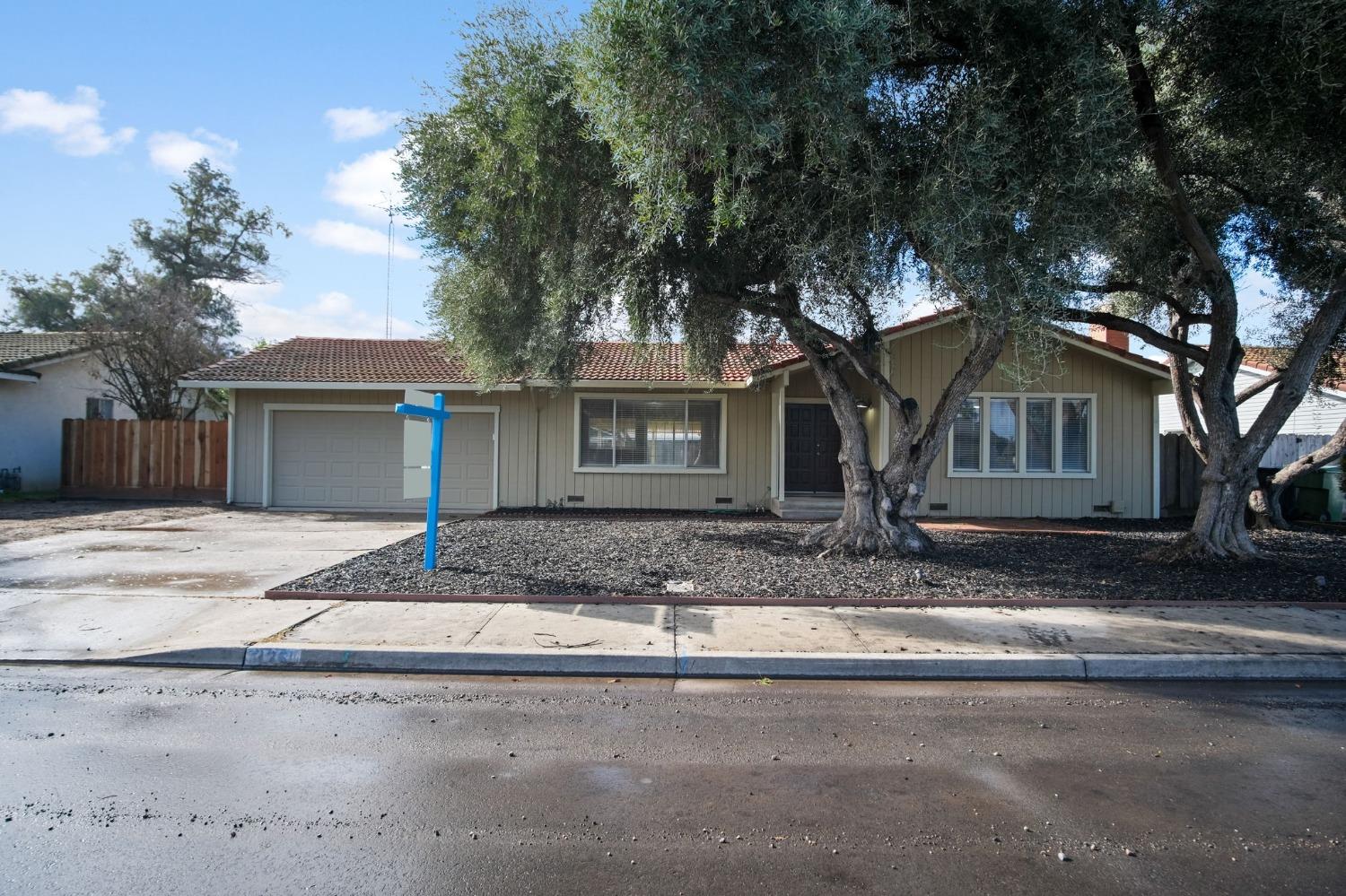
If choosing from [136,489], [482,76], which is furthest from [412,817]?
[136,489]

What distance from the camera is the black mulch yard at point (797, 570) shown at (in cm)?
833

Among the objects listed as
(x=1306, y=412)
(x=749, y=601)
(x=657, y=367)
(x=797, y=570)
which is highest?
(x=657, y=367)

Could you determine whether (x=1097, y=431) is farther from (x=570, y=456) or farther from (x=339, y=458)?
(x=339, y=458)

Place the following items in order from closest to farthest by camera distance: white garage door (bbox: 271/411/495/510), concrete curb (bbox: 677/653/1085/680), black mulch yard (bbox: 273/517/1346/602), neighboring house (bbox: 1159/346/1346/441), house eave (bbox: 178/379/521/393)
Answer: concrete curb (bbox: 677/653/1085/680) < black mulch yard (bbox: 273/517/1346/602) < house eave (bbox: 178/379/521/393) < white garage door (bbox: 271/411/495/510) < neighboring house (bbox: 1159/346/1346/441)

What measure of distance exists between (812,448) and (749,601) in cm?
921

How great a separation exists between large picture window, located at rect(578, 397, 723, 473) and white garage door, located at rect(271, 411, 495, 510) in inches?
103

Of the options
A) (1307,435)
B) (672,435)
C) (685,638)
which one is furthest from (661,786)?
(1307,435)

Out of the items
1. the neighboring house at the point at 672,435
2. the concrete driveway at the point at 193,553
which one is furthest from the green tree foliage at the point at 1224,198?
the concrete driveway at the point at 193,553

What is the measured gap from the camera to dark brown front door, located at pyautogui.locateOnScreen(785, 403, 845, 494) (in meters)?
16.7

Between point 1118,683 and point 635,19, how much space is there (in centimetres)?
669

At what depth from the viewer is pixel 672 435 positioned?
53.4ft

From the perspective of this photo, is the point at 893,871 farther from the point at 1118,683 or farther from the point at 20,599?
the point at 20,599

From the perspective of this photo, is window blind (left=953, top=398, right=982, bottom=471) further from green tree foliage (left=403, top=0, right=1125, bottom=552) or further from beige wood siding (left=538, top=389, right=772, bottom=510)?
green tree foliage (left=403, top=0, right=1125, bottom=552)

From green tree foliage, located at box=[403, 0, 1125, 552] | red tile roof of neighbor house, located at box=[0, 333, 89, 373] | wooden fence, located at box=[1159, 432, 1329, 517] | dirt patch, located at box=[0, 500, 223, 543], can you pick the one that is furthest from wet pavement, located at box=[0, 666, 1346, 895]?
red tile roof of neighbor house, located at box=[0, 333, 89, 373]
